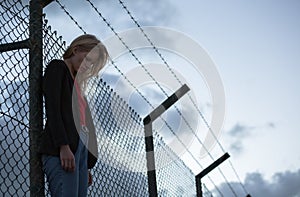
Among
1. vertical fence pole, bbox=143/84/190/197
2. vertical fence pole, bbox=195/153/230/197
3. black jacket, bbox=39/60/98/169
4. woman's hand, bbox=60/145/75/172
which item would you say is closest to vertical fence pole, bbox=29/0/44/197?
black jacket, bbox=39/60/98/169

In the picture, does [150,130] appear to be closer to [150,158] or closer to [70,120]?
[150,158]

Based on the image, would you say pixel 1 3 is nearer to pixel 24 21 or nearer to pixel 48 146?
pixel 24 21

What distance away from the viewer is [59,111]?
2.62 m

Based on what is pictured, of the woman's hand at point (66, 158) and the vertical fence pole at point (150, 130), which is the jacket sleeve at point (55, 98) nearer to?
the woman's hand at point (66, 158)

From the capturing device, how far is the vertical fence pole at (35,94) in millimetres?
2645

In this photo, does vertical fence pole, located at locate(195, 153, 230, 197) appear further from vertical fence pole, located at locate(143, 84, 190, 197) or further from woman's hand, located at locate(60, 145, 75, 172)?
woman's hand, located at locate(60, 145, 75, 172)

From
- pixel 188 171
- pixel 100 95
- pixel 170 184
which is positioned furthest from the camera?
pixel 188 171

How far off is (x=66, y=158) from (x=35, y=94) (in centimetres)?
40

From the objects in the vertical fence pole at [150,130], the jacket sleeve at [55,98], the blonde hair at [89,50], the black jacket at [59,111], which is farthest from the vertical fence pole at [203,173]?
the jacket sleeve at [55,98]

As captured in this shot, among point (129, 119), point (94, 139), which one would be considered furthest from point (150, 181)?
point (94, 139)

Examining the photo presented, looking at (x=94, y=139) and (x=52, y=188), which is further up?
(x=94, y=139)

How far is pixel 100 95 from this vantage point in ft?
12.0

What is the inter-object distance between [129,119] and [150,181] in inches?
18.5

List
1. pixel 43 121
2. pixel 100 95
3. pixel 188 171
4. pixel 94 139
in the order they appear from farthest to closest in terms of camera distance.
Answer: pixel 188 171 < pixel 100 95 < pixel 94 139 < pixel 43 121
